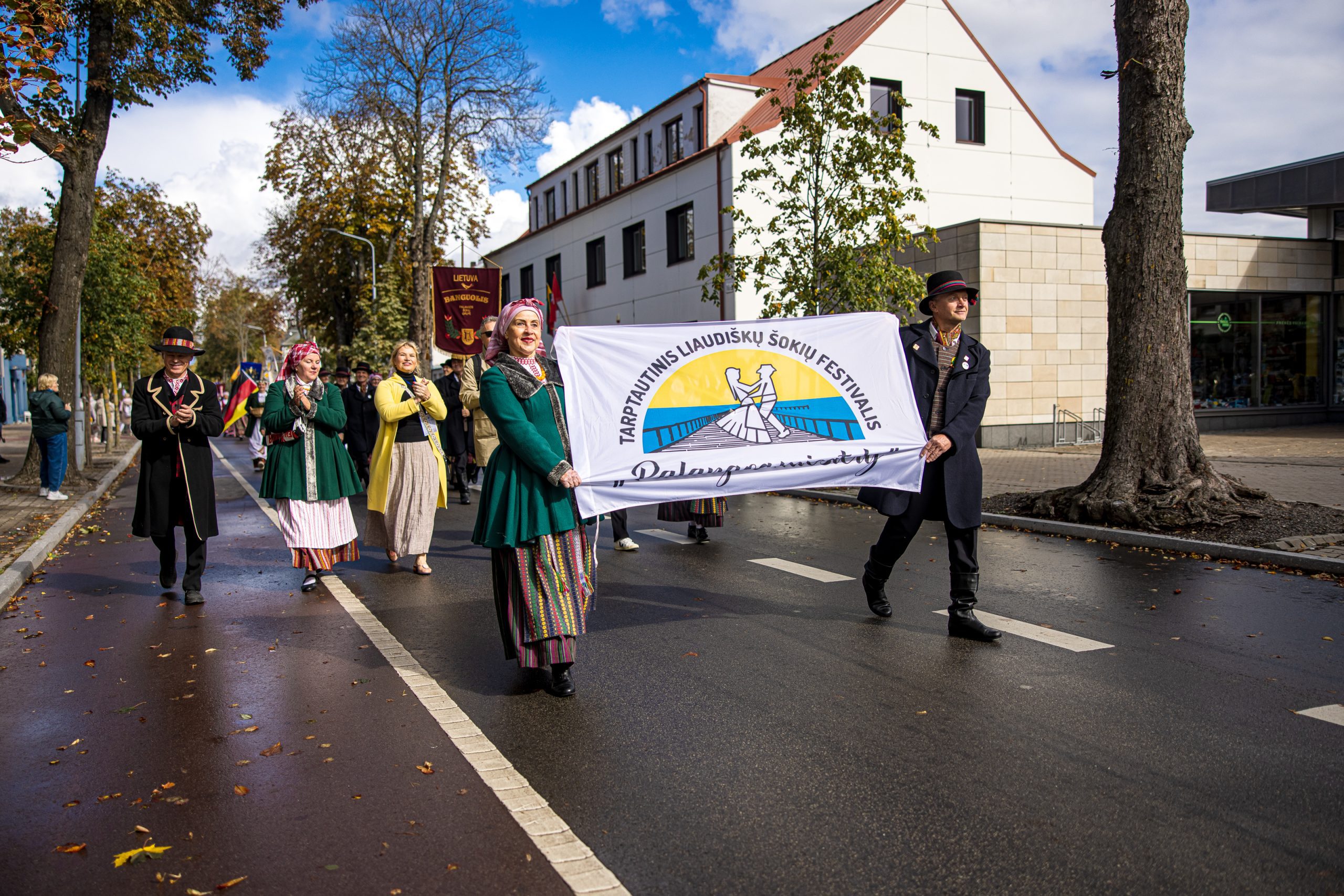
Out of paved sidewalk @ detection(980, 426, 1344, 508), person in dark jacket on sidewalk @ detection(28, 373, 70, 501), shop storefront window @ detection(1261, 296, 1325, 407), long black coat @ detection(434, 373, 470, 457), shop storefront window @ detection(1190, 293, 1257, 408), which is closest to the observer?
paved sidewalk @ detection(980, 426, 1344, 508)

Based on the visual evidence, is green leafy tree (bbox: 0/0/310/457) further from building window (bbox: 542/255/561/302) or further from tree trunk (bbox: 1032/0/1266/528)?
building window (bbox: 542/255/561/302)

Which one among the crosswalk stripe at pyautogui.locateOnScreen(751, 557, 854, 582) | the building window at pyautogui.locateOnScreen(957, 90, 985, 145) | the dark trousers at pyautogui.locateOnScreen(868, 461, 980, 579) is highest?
the building window at pyautogui.locateOnScreen(957, 90, 985, 145)

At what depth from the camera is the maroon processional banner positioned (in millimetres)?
21031

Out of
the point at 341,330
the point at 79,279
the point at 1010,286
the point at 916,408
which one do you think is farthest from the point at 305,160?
the point at 916,408

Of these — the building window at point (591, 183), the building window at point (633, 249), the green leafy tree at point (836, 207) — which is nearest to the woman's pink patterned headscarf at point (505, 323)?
the green leafy tree at point (836, 207)

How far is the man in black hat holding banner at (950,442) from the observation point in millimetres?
5840

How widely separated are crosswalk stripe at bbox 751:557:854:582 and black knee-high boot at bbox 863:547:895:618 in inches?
48.8

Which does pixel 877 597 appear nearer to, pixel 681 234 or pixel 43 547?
pixel 43 547

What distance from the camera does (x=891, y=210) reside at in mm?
15812

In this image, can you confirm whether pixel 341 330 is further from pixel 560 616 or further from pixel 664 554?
pixel 560 616

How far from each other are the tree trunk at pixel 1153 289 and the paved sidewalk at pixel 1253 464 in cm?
196

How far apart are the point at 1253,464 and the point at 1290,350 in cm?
1116

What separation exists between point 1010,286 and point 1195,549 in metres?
12.4

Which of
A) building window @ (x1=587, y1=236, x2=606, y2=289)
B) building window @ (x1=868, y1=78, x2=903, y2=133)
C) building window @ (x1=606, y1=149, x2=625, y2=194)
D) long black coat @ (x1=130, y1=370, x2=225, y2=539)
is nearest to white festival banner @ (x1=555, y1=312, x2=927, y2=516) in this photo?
long black coat @ (x1=130, y1=370, x2=225, y2=539)
